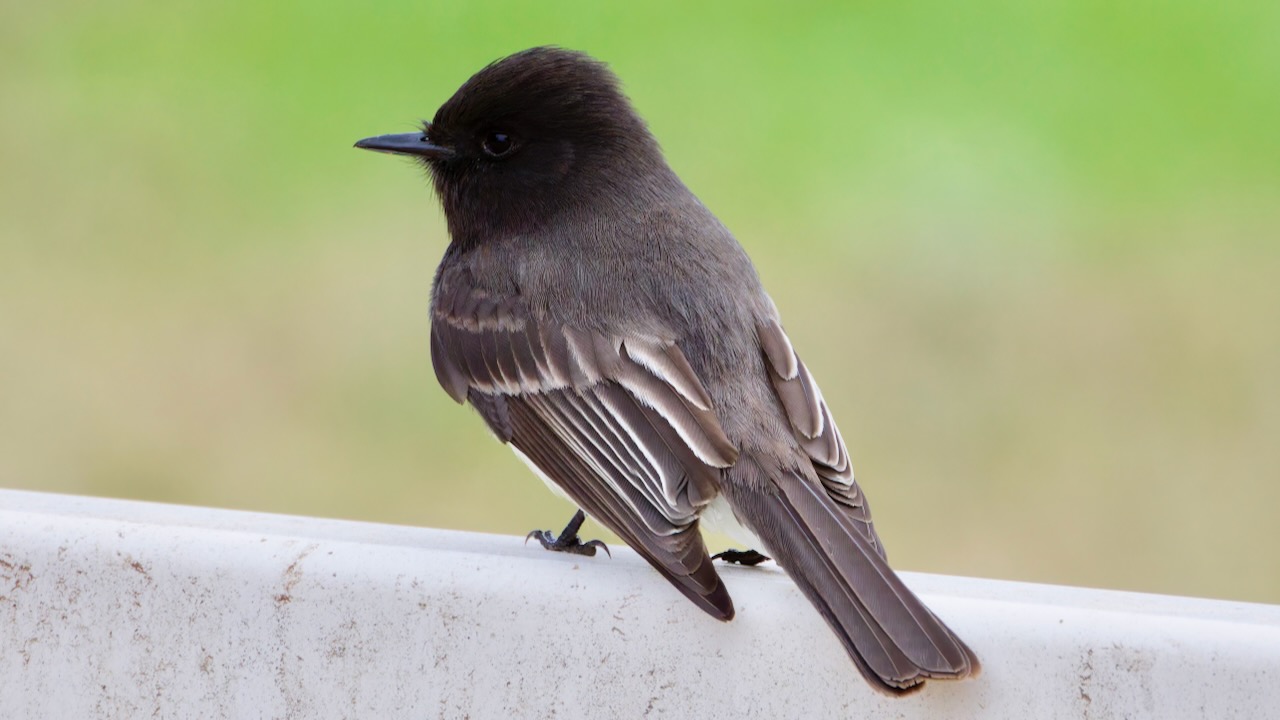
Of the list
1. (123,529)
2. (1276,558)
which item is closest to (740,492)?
(123,529)

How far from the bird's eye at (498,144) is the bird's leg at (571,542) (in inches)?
39.7

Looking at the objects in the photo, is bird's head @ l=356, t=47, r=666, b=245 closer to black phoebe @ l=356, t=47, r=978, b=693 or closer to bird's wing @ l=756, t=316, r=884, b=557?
black phoebe @ l=356, t=47, r=978, b=693

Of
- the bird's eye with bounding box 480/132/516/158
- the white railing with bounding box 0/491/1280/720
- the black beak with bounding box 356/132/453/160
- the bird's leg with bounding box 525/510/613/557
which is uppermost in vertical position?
the bird's eye with bounding box 480/132/516/158

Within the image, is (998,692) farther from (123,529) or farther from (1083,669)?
(123,529)

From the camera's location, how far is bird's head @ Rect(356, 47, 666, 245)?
398 cm

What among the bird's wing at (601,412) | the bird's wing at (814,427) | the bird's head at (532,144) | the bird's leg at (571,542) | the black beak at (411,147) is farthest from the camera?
the black beak at (411,147)

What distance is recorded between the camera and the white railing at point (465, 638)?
7.98 ft

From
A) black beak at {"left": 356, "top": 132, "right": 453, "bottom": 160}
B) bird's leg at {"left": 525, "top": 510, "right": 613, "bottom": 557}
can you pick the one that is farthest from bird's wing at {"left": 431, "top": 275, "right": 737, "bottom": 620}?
black beak at {"left": 356, "top": 132, "right": 453, "bottom": 160}

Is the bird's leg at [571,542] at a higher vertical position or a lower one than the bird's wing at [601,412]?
lower

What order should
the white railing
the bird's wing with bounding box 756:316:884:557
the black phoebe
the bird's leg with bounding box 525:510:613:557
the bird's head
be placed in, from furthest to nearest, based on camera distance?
the bird's head → the bird's leg with bounding box 525:510:613:557 → the bird's wing with bounding box 756:316:884:557 → the black phoebe → the white railing

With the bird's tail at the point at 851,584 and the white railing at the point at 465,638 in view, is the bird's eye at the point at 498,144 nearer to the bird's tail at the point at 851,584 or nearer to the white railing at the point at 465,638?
the bird's tail at the point at 851,584

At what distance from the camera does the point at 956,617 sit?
2.60 m

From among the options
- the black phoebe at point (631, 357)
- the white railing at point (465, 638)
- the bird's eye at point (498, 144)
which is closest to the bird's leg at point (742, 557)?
the black phoebe at point (631, 357)

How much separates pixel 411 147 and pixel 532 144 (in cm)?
33
